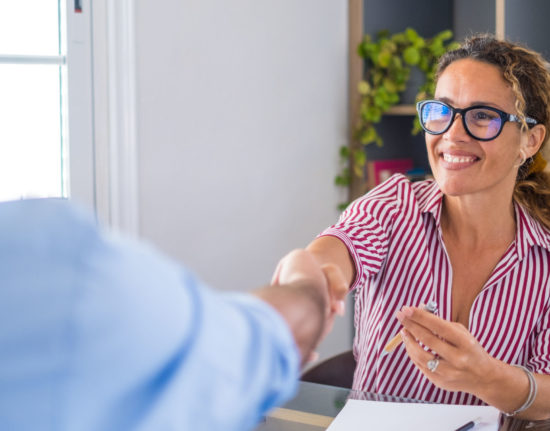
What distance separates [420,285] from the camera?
6.07 feet

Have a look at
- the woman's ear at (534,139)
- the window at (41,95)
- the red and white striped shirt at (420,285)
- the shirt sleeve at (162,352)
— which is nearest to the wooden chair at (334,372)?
the red and white striped shirt at (420,285)

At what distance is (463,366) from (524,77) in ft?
2.35

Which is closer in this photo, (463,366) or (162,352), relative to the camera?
(162,352)

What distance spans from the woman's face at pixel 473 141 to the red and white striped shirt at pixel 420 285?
12cm

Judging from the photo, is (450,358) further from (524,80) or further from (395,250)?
(524,80)

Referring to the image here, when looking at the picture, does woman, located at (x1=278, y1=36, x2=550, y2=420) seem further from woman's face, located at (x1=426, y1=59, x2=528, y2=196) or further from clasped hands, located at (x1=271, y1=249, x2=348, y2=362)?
clasped hands, located at (x1=271, y1=249, x2=348, y2=362)

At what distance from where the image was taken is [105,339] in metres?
0.55

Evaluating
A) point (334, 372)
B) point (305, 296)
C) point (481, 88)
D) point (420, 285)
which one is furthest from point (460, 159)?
point (305, 296)

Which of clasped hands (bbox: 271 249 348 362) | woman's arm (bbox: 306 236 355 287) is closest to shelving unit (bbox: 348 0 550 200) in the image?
woman's arm (bbox: 306 236 355 287)

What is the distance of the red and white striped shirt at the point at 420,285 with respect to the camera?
1.78 meters

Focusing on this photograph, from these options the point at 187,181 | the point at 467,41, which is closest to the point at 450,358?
the point at 467,41

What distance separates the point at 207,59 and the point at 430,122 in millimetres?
1281

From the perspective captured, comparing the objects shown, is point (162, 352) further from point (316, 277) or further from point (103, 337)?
point (316, 277)

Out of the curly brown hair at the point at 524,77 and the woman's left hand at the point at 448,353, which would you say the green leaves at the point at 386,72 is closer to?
the curly brown hair at the point at 524,77
